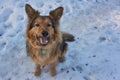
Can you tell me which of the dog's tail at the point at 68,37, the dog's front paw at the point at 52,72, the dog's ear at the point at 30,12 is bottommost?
the dog's front paw at the point at 52,72

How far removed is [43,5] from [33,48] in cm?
228

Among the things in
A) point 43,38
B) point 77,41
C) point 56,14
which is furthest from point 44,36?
point 77,41

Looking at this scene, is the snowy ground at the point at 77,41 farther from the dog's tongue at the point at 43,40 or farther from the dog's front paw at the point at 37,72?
the dog's tongue at the point at 43,40

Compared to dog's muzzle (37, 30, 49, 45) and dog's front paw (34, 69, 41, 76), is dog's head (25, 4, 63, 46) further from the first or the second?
dog's front paw (34, 69, 41, 76)

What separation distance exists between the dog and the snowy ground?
0.58 meters

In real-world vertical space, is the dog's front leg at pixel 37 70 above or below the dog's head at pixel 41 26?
below

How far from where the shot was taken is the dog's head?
426 cm

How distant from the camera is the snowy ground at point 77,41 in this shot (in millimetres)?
5125

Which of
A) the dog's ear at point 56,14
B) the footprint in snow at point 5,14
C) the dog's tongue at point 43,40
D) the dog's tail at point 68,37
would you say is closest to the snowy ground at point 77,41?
the footprint in snow at point 5,14

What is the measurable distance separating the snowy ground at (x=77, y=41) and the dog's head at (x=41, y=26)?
3.35 ft

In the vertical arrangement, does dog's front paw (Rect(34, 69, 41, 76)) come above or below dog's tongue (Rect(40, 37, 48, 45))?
below

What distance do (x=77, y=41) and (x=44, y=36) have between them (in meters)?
1.56

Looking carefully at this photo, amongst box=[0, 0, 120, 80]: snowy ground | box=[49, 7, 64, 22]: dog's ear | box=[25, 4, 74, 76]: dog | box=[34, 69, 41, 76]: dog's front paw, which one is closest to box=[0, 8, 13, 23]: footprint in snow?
box=[0, 0, 120, 80]: snowy ground

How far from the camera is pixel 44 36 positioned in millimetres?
4270
